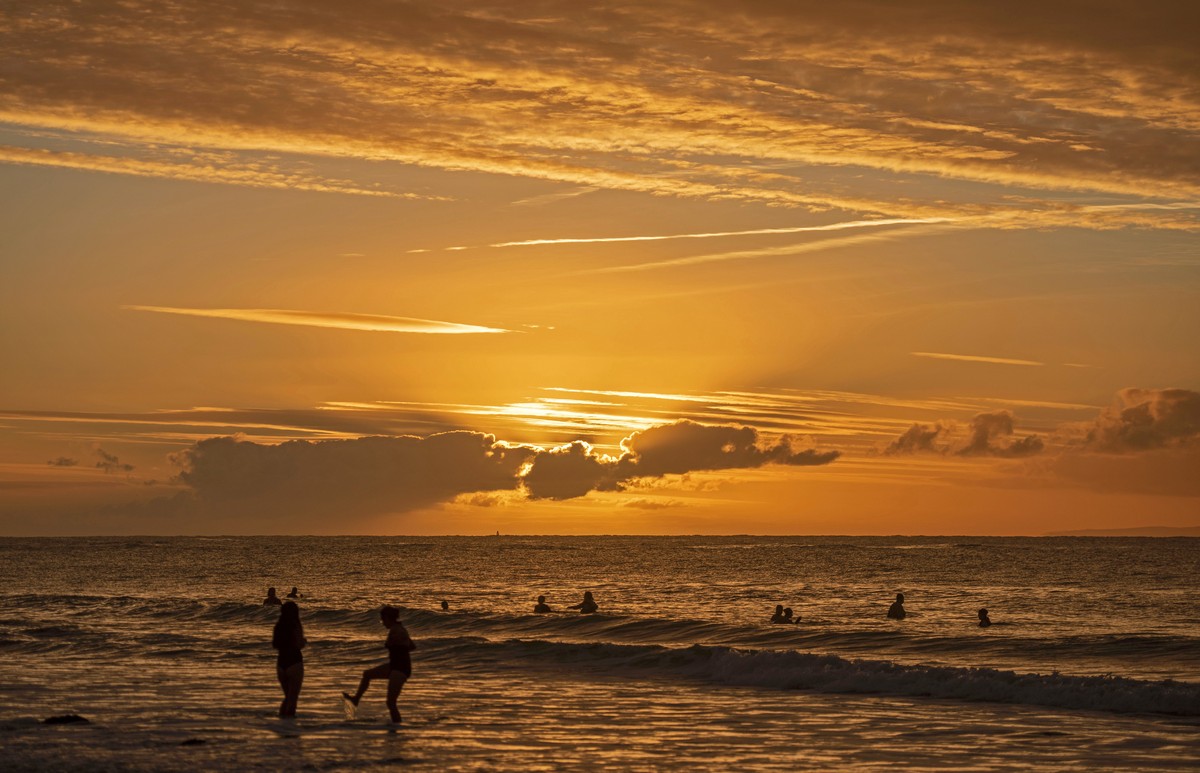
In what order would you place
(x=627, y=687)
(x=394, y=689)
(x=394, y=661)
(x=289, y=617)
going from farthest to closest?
(x=627, y=687), (x=394, y=689), (x=289, y=617), (x=394, y=661)

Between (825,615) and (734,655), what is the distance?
2436 cm

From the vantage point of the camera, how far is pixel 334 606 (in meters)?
64.0

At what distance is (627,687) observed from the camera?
100 ft

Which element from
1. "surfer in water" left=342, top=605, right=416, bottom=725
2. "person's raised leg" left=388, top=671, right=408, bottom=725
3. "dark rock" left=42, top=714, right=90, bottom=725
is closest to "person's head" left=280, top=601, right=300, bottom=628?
"surfer in water" left=342, top=605, right=416, bottom=725

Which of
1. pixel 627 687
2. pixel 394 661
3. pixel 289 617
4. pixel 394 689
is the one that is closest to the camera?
pixel 394 661

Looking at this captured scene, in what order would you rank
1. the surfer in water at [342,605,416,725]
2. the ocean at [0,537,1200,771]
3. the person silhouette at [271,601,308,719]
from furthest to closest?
the person silhouette at [271,601,308,719] → the surfer in water at [342,605,416,725] → the ocean at [0,537,1200,771]

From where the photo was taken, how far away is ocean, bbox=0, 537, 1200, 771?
19641mm

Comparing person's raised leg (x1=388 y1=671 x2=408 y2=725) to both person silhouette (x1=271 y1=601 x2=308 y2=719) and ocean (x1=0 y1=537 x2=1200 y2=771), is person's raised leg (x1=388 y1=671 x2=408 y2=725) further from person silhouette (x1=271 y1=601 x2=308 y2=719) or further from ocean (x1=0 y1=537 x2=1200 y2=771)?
person silhouette (x1=271 y1=601 x2=308 y2=719)

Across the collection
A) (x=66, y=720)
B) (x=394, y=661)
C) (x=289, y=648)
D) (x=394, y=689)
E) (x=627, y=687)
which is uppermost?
(x=289, y=648)

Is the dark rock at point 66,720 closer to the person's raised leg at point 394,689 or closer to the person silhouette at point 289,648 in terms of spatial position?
the person silhouette at point 289,648

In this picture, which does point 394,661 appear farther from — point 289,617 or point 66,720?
point 66,720

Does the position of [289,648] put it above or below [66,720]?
above

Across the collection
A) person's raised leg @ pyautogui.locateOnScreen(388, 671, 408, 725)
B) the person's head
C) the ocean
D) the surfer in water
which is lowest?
the ocean

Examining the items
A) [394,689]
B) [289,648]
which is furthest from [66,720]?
[394,689]
